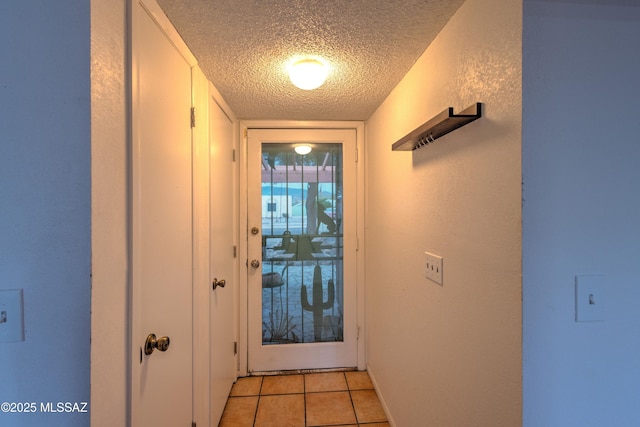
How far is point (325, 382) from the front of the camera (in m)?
2.20

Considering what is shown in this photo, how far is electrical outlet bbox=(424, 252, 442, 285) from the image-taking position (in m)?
1.15

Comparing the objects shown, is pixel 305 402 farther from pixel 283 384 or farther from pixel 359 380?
pixel 359 380

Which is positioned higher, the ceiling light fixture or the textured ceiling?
the textured ceiling

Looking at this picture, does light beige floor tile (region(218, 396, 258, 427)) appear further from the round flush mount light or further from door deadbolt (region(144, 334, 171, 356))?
the round flush mount light

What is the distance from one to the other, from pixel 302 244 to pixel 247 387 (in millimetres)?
1246

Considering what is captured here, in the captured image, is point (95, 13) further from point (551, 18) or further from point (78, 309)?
point (551, 18)

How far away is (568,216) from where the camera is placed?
0.73 meters

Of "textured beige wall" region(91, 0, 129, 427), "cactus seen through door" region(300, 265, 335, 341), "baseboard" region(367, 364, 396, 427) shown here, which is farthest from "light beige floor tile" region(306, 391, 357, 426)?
"textured beige wall" region(91, 0, 129, 427)

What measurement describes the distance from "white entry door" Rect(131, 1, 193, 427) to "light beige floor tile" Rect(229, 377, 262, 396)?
871 mm

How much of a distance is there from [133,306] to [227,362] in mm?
1437

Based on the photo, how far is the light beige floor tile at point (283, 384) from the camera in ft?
6.90

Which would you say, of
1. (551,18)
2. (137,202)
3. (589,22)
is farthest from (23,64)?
(589,22)

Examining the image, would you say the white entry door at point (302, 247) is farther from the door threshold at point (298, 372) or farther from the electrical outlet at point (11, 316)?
the electrical outlet at point (11, 316)

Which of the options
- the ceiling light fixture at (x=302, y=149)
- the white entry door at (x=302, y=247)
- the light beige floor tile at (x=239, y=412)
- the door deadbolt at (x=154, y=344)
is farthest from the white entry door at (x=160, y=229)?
the ceiling light fixture at (x=302, y=149)
